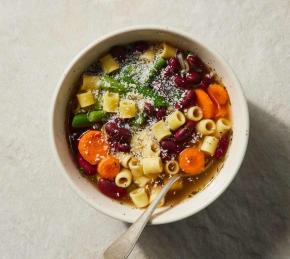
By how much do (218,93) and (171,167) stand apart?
31 centimetres

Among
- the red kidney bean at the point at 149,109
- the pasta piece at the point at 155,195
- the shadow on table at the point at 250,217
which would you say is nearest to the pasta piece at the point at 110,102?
the red kidney bean at the point at 149,109

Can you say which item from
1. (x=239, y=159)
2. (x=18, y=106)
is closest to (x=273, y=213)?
(x=239, y=159)

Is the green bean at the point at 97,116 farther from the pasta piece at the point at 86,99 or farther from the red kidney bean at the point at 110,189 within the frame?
the red kidney bean at the point at 110,189

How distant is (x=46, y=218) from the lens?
2035 millimetres

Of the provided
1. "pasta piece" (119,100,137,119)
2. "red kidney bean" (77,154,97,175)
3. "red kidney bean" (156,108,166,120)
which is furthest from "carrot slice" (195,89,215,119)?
"red kidney bean" (77,154,97,175)

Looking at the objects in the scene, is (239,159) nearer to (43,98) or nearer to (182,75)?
(182,75)

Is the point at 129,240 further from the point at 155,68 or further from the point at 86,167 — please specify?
the point at 155,68

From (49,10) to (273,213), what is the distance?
1175mm

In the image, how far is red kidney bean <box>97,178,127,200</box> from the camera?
1.84 m

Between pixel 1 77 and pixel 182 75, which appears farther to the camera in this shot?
pixel 1 77

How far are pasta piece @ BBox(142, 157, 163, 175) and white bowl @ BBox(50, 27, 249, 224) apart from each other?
0.14 meters

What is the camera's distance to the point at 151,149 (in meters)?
1.83

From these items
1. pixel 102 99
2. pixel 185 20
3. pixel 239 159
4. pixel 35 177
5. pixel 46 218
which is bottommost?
pixel 46 218

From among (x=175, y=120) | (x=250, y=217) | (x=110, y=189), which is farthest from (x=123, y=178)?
(x=250, y=217)
